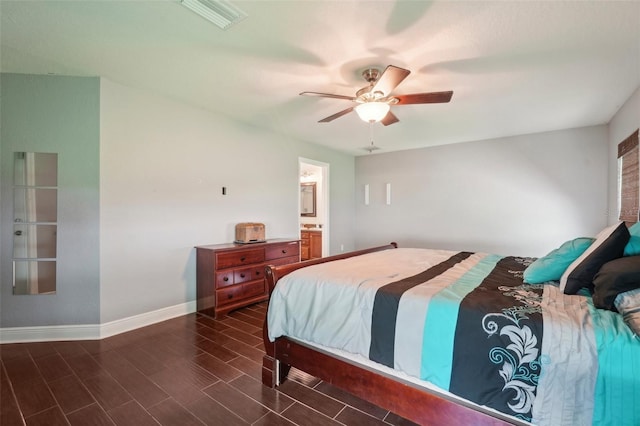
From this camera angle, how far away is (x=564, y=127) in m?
4.18

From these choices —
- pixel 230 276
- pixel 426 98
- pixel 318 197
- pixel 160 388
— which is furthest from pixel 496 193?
pixel 160 388

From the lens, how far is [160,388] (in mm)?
1969

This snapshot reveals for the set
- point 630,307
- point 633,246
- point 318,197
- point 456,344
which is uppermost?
point 318,197

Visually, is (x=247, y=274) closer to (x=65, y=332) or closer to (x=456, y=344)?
(x=65, y=332)

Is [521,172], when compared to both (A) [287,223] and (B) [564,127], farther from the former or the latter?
(A) [287,223]

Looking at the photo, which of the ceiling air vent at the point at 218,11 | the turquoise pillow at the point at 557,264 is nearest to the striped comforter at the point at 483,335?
the turquoise pillow at the point at 557,264

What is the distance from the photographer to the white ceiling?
181cm

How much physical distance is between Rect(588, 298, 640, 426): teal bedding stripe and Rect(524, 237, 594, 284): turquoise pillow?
0.81m

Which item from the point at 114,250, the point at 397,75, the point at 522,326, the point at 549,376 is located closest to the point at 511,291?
the point at 522,326

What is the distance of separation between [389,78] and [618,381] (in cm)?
205

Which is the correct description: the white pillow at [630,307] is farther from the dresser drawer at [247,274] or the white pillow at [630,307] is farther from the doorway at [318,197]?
the doorway at [318,197]

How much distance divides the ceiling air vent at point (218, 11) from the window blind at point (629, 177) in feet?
13.1

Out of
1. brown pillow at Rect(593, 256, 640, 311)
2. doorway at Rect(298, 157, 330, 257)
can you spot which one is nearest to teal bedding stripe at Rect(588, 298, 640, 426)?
brown pillow at Rect(593, 256, 640, 311)

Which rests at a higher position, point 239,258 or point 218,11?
point 218,11
